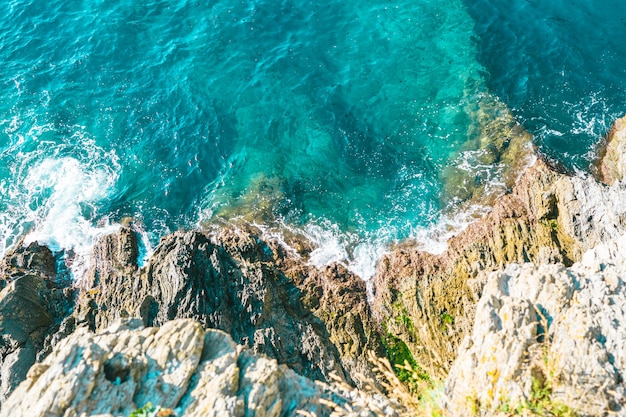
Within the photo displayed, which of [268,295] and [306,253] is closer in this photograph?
[268,295]

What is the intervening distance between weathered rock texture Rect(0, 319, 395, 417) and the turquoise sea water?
12.6 m

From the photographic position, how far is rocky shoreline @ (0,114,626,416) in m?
9.91

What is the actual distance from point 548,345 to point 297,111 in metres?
21.5

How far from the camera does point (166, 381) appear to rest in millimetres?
10297

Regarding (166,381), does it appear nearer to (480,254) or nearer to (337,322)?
(337,322)

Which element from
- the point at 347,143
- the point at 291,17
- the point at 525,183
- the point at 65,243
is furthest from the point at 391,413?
the point at 291,17

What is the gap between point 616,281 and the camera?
11312 millimetres

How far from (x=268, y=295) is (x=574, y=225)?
1278cm

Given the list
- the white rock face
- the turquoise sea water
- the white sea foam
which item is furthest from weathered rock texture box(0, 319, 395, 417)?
the white sea foam

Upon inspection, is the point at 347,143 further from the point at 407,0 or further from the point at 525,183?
the point at 407,0

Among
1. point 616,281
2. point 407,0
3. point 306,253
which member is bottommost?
point 306,253

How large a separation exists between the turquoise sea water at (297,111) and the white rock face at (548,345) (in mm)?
11909

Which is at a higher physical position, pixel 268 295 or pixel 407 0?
pixel 407 0

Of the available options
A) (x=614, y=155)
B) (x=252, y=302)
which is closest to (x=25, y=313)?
(x=252, y=302)
